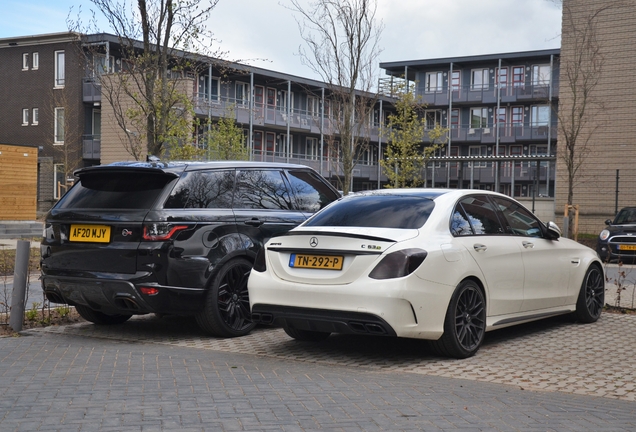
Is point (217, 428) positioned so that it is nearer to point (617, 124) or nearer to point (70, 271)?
point (70, 271)

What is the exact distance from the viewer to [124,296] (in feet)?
26.3

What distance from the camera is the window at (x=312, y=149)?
213 feet

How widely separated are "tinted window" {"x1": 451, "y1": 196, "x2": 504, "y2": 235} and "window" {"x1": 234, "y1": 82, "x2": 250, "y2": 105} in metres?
50.0

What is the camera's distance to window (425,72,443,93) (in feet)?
230

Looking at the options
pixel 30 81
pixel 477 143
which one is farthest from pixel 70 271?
pixel 477 143

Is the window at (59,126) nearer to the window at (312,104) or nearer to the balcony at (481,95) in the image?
the window at (312,104)

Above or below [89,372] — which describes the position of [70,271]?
above

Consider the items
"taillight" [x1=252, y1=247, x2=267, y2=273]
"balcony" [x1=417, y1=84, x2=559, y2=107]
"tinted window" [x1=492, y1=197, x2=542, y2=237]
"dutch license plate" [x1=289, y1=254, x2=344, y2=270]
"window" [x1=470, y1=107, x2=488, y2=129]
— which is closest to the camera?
"dutch license plate" [x1=289, y1=254, x2=344, y2=270]

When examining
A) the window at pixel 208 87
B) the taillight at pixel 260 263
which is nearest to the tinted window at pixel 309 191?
the taillight at pixel 260 263

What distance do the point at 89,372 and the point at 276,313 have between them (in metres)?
1.66

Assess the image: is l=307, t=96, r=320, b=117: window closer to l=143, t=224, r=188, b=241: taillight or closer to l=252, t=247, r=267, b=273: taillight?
l=143, t=224, r=188, b=241: taillight

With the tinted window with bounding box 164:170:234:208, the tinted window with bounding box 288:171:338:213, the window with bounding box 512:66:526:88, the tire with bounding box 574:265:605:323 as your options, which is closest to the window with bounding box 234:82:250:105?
the window with bounding box 512:66:526:88

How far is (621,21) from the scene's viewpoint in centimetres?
3231

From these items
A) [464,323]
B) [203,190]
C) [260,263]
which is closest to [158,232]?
[203,190]
